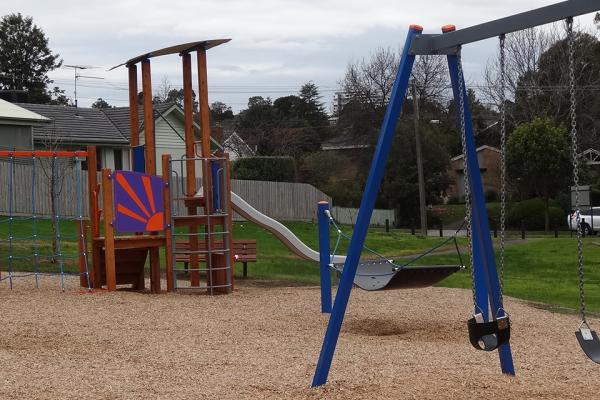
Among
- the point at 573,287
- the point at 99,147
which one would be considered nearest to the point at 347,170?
the point at 99,147

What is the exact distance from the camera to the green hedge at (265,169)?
1714 inches

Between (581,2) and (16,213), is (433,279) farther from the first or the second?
(16,213)

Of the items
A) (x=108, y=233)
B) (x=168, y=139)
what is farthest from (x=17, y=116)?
(x=108, y=233)

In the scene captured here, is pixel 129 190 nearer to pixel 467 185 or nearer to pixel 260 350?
pixel 260 350

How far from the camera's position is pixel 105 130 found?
42719 millimetres

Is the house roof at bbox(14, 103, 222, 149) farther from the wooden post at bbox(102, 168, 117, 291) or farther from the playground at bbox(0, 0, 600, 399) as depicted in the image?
the wooden post at bbox(102, 168, 117, 291)

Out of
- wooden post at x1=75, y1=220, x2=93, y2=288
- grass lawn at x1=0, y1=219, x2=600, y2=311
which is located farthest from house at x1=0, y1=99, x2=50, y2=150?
wooden post at x1=75, y1=220, x2=93, y2=288

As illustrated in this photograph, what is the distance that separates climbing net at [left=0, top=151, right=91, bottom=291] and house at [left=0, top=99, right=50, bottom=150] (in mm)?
973

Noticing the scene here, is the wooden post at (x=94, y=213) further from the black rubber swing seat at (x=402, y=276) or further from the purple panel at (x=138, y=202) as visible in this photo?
the black rubber swing seat at (x=402, y=276)

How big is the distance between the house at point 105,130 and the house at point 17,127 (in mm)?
2276

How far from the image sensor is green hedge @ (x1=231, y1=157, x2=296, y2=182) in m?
43.5

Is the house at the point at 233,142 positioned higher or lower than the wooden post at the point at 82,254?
higher

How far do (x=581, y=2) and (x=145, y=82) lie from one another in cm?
1071

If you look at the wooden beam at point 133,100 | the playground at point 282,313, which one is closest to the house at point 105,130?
the playground at point 282,313
